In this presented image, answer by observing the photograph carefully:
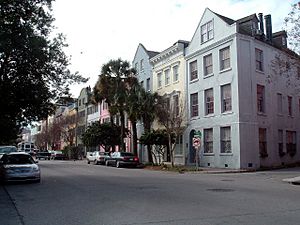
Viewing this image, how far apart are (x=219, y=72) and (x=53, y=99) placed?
51.7 ft

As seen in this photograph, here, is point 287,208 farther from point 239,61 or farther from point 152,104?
point 152,104

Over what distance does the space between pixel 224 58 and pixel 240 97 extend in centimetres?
402

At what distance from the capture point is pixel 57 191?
613 inches

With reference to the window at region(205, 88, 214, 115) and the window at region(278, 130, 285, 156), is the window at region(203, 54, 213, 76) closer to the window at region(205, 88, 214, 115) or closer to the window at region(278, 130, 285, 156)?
the window at region(205, 88, 214, 115)

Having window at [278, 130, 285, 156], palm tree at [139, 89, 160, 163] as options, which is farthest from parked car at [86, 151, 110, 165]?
window at [278, 130, 285, 156]

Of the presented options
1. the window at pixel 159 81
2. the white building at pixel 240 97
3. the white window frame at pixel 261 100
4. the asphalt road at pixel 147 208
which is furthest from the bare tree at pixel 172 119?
the asphalt road at pixel 147 208

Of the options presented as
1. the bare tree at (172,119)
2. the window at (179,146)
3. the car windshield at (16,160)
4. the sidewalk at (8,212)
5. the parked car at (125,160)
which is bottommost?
the sidewalk at (8,212)

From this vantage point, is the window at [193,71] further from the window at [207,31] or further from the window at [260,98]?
the window at [260,98]

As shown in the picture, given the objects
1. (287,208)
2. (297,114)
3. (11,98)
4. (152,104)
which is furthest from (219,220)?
(297,114)

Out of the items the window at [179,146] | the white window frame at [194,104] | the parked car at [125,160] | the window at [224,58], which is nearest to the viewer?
the window at [224,58]

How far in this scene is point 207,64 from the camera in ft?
117

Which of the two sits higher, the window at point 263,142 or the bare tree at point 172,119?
the bare tree at point 172,119

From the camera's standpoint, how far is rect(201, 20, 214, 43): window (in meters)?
35.1

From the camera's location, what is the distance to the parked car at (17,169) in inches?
744
